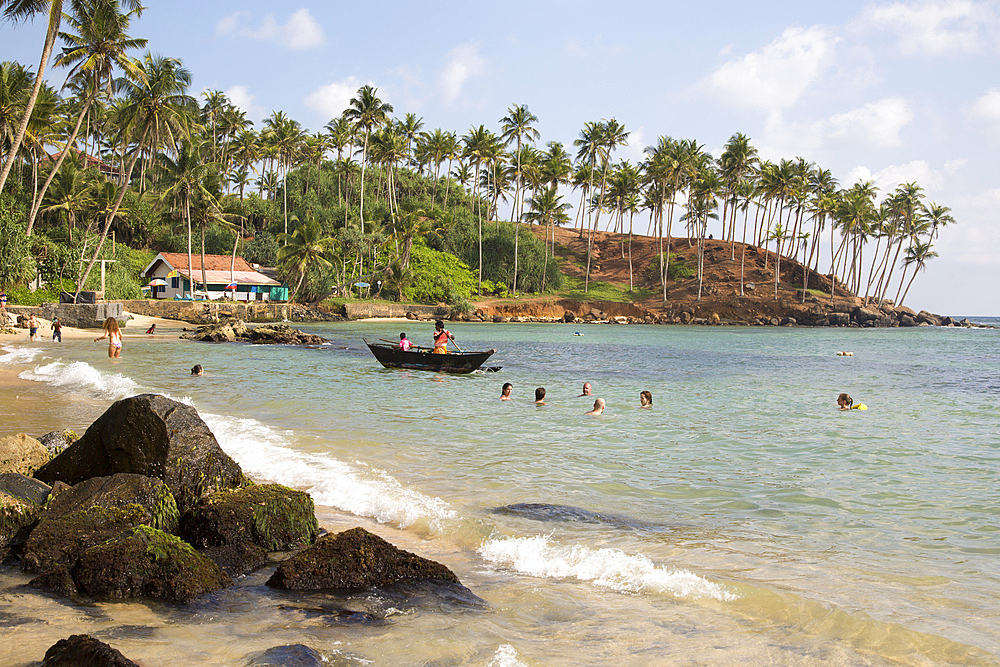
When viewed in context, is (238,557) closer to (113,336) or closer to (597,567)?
(597,567)

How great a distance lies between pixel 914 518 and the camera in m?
8.03

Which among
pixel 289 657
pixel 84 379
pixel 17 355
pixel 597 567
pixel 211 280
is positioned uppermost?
pixel 211 280

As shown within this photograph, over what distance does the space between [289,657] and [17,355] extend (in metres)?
26.3

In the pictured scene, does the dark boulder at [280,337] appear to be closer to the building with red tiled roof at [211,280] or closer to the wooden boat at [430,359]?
the wooden boat at [430,359]

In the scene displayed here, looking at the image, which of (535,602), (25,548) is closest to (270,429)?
(25,548)

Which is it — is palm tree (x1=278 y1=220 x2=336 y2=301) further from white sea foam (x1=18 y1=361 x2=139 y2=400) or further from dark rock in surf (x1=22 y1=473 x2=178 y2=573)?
dark rock in surf (x1=22 y1=473 x2=178 y2=573)

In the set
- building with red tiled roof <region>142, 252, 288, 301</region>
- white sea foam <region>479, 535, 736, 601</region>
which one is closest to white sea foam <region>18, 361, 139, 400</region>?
white sea foam <region>479, 535, 736, 601</region>

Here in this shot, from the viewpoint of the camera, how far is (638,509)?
319 inches

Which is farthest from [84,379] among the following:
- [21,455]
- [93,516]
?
[93,516]

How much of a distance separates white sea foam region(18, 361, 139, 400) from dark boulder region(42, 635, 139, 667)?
A: 13.4 m

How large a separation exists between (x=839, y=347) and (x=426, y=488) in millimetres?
44205

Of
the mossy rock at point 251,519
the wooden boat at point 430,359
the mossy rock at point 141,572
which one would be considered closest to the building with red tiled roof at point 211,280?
the wooden boat at point 430,359

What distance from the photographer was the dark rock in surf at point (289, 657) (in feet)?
12.9

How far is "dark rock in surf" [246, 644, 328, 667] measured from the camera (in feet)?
12.9
